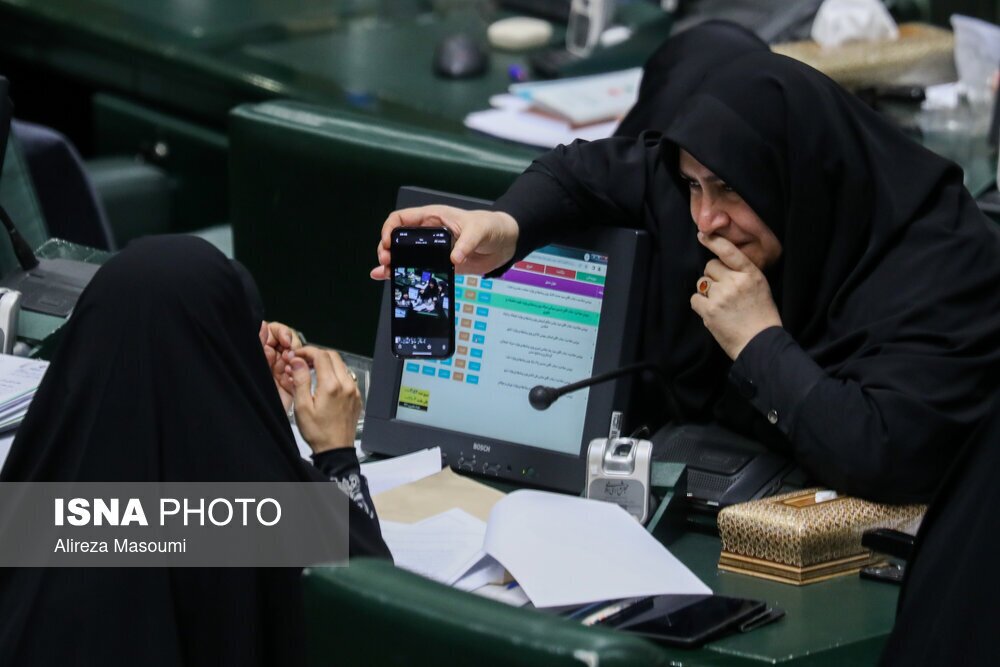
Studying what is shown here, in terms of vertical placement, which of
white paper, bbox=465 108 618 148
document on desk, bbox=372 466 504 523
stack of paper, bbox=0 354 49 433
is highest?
white paper, bbox=465 108 618 148

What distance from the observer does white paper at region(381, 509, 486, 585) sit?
5.50 feet

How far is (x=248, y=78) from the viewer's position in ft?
10.9

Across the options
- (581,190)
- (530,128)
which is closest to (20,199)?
(530,128)

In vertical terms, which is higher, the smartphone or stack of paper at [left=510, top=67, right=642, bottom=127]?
the smartphone

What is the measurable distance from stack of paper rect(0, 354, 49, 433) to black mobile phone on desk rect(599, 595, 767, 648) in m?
0.77

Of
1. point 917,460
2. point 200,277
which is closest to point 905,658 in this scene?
point 917,460

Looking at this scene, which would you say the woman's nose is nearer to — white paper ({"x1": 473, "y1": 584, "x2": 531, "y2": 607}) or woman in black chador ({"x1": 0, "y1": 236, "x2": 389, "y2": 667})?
white paper ({"x1": 473, "y1": 584, "x2": 531, "y2": 607})

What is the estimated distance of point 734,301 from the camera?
1830 mm

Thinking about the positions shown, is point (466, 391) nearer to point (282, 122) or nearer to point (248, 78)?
point (282, 122)

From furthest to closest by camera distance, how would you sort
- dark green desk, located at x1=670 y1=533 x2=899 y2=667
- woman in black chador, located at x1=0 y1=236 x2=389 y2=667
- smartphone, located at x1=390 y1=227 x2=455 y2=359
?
smartphone, located at x1=390 y1=227 x2=455 y2=359 → dark green desk, located at x1=670 y1=533 x2=899 y2=667 → woman in black chador, located at x1=0 y1=236 x2=389 y2=667

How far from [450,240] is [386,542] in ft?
1.13

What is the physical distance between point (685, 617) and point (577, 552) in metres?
0.14

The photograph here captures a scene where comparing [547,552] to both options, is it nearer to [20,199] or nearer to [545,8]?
[20,199]

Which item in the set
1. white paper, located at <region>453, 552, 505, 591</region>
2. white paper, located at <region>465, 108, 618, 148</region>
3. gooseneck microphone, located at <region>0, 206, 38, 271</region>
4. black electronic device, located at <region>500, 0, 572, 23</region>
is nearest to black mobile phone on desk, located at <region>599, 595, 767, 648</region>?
white paper, located at <region>453, 552, 505, 591</region>
